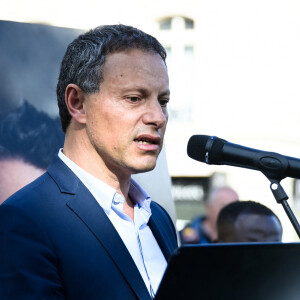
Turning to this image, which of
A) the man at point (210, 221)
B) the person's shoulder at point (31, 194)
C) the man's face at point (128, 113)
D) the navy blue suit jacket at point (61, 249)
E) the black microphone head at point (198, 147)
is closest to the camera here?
the navy blue suit jacket at point (61, 249)

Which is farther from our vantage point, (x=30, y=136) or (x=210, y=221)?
(x=210, y=221)

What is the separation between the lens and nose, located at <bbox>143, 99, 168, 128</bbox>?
1.90 metres

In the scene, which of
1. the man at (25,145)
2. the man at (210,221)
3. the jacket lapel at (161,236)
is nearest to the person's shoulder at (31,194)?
the jacket lapel at (161,236)

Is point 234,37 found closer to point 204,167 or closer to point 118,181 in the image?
point 204,167

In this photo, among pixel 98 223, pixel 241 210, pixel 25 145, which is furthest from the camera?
pixel 241 210

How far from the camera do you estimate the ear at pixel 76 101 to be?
1.99 m

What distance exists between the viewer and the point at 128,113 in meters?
1.89

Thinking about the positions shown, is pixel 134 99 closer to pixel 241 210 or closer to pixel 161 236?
pixel 161 236

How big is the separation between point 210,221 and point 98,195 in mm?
4418

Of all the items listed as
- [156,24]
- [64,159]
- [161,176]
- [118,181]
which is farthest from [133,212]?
[156,24]

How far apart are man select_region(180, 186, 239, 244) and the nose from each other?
11.9 feet

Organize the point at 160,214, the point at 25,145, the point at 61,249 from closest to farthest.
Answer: the point at 61,249, the point at 160,214, the point at 25,145

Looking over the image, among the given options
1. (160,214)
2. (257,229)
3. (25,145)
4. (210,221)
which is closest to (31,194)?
(160,214)

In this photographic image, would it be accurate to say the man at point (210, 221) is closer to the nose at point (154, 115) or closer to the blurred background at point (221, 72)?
the nose at point (154, 115)
